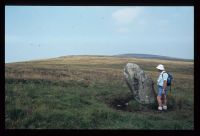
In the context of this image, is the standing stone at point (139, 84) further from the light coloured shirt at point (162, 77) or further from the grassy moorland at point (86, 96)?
the light coloured shirt at point (162, 77)

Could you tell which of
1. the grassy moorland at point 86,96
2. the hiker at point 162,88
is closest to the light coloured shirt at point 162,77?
the hiker at point 162,88

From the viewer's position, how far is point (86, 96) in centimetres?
1273

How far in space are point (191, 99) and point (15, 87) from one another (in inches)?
223

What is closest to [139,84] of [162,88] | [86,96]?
[162,88]

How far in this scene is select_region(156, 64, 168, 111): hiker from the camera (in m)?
12.8

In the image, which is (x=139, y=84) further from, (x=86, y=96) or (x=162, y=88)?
(x=86, y=96)

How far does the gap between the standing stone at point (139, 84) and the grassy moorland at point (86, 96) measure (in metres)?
0.17

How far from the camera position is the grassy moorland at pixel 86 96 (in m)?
12.4

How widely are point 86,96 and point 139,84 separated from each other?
1819mm

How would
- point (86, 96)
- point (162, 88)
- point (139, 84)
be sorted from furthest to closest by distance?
point (139, 84) < point (162, 88) < point (86, 96)

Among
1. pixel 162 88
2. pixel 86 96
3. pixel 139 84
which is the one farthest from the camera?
pixel 139 84

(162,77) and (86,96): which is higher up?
(162,77)

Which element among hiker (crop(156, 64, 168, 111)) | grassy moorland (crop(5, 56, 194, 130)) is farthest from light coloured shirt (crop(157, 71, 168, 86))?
grassy moorland (crop(5, 56, 194, 130))

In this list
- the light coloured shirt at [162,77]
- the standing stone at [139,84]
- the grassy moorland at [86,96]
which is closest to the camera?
the grassy moorland at [86,96]
